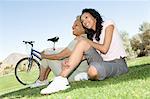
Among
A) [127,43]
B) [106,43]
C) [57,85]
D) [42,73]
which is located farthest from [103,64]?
[127,43]

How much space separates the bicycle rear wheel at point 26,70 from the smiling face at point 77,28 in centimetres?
420

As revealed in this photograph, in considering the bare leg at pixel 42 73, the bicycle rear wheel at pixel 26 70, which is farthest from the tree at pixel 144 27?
the bare leg at pixel 42 73

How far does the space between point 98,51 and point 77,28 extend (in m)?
0.70

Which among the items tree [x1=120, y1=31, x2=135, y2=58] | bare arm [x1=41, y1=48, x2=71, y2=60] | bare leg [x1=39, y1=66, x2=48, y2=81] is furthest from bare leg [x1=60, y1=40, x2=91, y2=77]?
tree [x1=120, y1=31, x2=135, y2=58]

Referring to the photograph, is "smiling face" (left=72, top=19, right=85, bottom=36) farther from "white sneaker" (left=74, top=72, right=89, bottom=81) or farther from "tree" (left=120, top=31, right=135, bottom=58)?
"tree" (left=120, top=31, right=135, bottom=58)

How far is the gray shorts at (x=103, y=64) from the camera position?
5.39m

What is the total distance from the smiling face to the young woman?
26 centimetres

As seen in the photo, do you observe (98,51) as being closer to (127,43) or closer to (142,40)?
(142,40)

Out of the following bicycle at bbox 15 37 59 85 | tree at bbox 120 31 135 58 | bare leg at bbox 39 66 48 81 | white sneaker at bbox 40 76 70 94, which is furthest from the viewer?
tree at bbox 120 31 135 58

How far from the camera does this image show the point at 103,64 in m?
5.41

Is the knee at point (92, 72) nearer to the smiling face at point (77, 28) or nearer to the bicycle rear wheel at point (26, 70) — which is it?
the smiling face at point (77, 28)

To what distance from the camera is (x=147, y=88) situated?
14.6 ft

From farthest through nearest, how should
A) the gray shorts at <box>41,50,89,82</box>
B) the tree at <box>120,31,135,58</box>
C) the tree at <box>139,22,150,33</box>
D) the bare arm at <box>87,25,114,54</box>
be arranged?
the tree at <box>139,22,150,33</box> → the tree at <box>120,31,135,58</box> → the gray shorts at <box>41,50,89,82</box> → the bare arm at <box>87,25,114,54</box>

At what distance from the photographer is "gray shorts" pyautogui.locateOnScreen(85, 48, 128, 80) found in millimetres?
5387
